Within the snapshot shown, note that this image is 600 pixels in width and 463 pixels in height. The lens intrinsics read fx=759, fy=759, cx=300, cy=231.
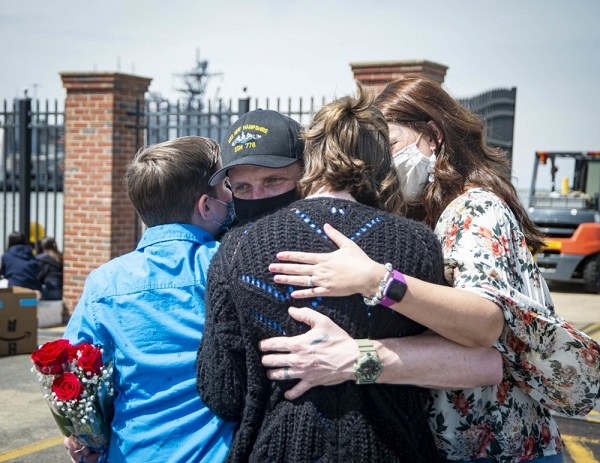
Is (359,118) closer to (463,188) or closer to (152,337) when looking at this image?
(463,188)

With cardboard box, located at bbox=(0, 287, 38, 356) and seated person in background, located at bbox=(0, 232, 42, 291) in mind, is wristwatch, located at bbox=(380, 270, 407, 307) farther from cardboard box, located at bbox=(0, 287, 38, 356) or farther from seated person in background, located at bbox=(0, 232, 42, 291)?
seated person in background, located at bbox=(0, 232, 42, 291)

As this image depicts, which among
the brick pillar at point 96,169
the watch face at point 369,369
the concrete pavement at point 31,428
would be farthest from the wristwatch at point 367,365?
the brick pillar at point 96,169

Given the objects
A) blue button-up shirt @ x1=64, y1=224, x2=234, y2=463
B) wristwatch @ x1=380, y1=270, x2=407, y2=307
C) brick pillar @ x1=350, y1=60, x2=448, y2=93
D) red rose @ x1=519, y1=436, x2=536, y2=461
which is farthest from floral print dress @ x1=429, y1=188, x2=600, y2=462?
brick pillar @ x1=350, y1=60, x2=448, y2=93

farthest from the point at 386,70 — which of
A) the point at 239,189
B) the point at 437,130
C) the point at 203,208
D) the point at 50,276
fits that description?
the point at 239,189

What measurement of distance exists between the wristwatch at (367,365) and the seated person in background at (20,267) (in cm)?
932

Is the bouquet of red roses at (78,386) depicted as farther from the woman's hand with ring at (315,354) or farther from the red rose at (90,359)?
the woman's hand with ring at (315,354)

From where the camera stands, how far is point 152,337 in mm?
2082

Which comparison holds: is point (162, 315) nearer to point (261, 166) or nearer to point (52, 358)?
point (52, 358)

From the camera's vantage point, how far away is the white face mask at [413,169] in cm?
228

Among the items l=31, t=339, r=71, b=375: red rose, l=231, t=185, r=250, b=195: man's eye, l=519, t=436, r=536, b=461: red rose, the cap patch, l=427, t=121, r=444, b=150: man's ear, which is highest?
l=427, t=121, r=444, b=150: man's ear

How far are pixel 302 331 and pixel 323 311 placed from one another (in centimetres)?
7

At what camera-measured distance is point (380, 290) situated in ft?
5.63

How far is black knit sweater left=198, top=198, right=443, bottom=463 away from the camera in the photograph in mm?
1773

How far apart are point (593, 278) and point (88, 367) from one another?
15373 millimetres
